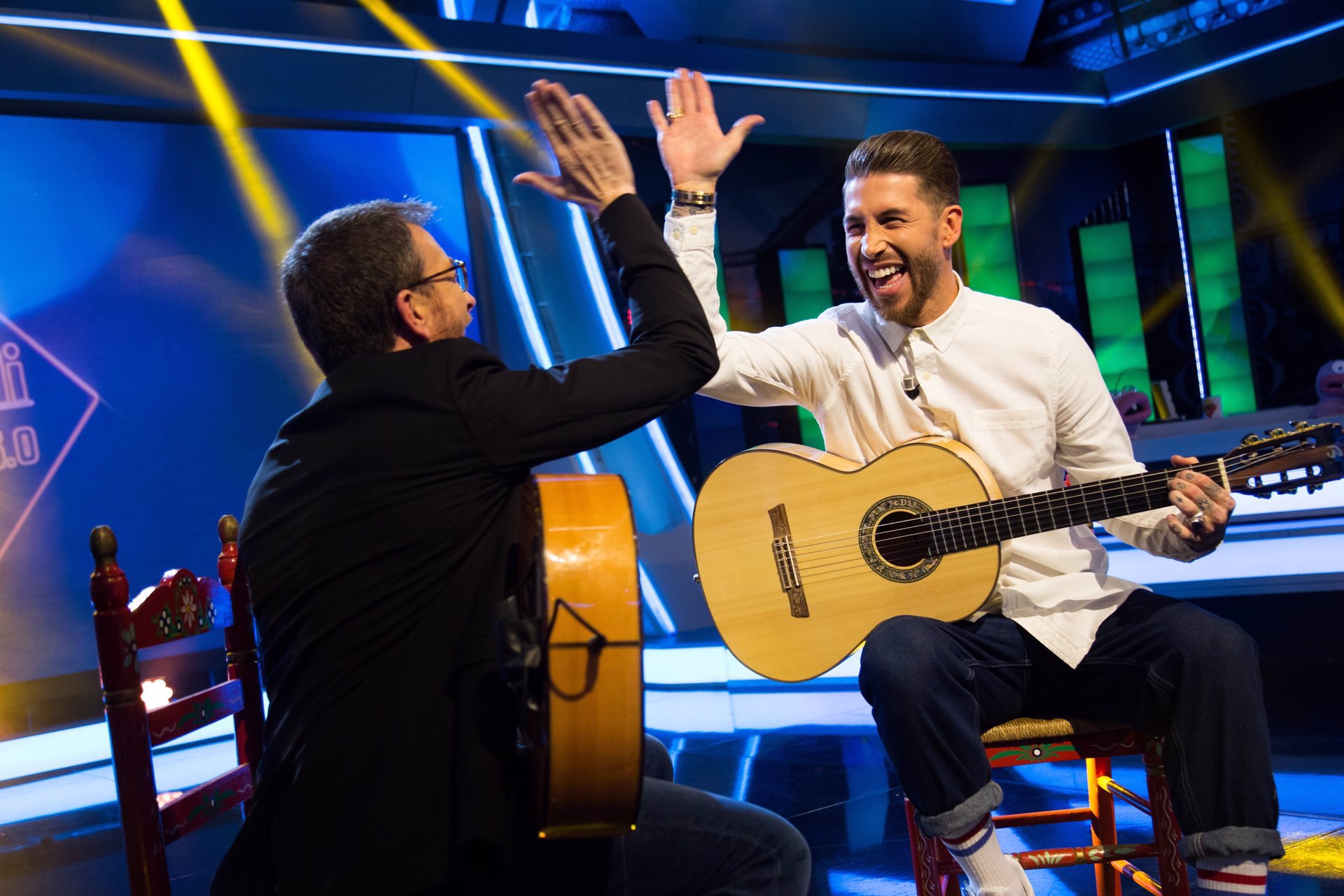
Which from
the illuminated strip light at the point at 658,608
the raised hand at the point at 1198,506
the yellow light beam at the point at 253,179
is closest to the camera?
the raised hand at the point at 1198,506

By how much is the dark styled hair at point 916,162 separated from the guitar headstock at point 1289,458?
792 mm

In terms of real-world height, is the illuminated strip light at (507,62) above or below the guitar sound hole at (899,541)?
above

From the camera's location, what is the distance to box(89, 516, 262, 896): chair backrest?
1684mm

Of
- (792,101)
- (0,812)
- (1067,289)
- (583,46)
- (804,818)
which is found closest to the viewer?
(804,818)

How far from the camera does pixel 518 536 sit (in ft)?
4.80

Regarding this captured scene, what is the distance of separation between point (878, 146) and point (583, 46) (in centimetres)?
465

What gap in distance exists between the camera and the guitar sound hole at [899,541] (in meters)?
2.22

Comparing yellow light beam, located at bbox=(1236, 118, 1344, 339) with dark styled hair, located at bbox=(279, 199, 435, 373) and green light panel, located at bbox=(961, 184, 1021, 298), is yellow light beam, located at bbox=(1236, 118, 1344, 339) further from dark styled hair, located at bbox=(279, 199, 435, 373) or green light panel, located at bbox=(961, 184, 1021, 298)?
dark styled hair, located at bbox=(279, 199, 435, 373)

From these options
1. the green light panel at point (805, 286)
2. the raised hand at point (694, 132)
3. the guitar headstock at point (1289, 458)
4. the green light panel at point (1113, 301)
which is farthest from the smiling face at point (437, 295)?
the green light panel at point (1113, 301)

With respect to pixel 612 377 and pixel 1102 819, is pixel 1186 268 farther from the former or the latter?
pixel 612 377

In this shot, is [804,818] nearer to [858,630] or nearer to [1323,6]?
[858,630]

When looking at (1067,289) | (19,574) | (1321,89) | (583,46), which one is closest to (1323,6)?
(1321,89)

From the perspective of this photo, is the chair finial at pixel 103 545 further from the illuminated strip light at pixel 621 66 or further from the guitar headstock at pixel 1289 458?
the illuminated strip light at pixel 621 66

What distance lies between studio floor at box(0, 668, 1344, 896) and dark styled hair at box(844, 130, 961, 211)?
172 centimetres
